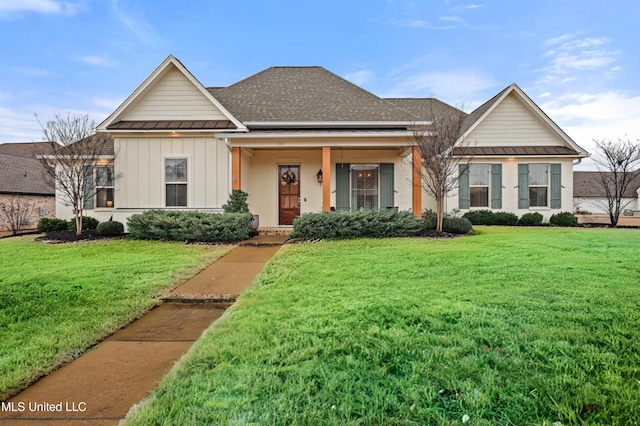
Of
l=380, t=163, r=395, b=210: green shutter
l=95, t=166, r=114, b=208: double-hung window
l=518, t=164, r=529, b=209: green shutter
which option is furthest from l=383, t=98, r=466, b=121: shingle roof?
l=95, t=166, r=114, b=208: double-hung window

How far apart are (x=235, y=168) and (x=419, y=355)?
9874 millimetres

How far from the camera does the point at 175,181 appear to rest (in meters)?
11.9

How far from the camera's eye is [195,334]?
355 cm

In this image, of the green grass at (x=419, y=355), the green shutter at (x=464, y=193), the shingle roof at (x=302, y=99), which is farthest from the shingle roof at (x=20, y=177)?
the green shutter at (x=464, y=193)

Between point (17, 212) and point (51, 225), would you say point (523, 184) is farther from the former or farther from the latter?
point (17, 212)

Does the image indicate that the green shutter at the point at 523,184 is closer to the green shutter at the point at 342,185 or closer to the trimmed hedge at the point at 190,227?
the green shutter at the point at 342,185

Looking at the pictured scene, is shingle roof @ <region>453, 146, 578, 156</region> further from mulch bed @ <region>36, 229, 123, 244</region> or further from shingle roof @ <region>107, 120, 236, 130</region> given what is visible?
mulch bed @ <region>36, 229, 123, 244</region>

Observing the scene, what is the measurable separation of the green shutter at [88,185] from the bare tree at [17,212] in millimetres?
4587

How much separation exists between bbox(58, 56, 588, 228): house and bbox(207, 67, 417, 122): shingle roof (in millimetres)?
47

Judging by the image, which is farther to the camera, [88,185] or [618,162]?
[618,162]

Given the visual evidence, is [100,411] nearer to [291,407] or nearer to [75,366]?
[75,366]

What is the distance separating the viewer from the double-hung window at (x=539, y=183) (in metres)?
14.8

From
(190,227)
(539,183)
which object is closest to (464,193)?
(539,183)

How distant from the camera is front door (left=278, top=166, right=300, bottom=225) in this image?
13383 millimetres
